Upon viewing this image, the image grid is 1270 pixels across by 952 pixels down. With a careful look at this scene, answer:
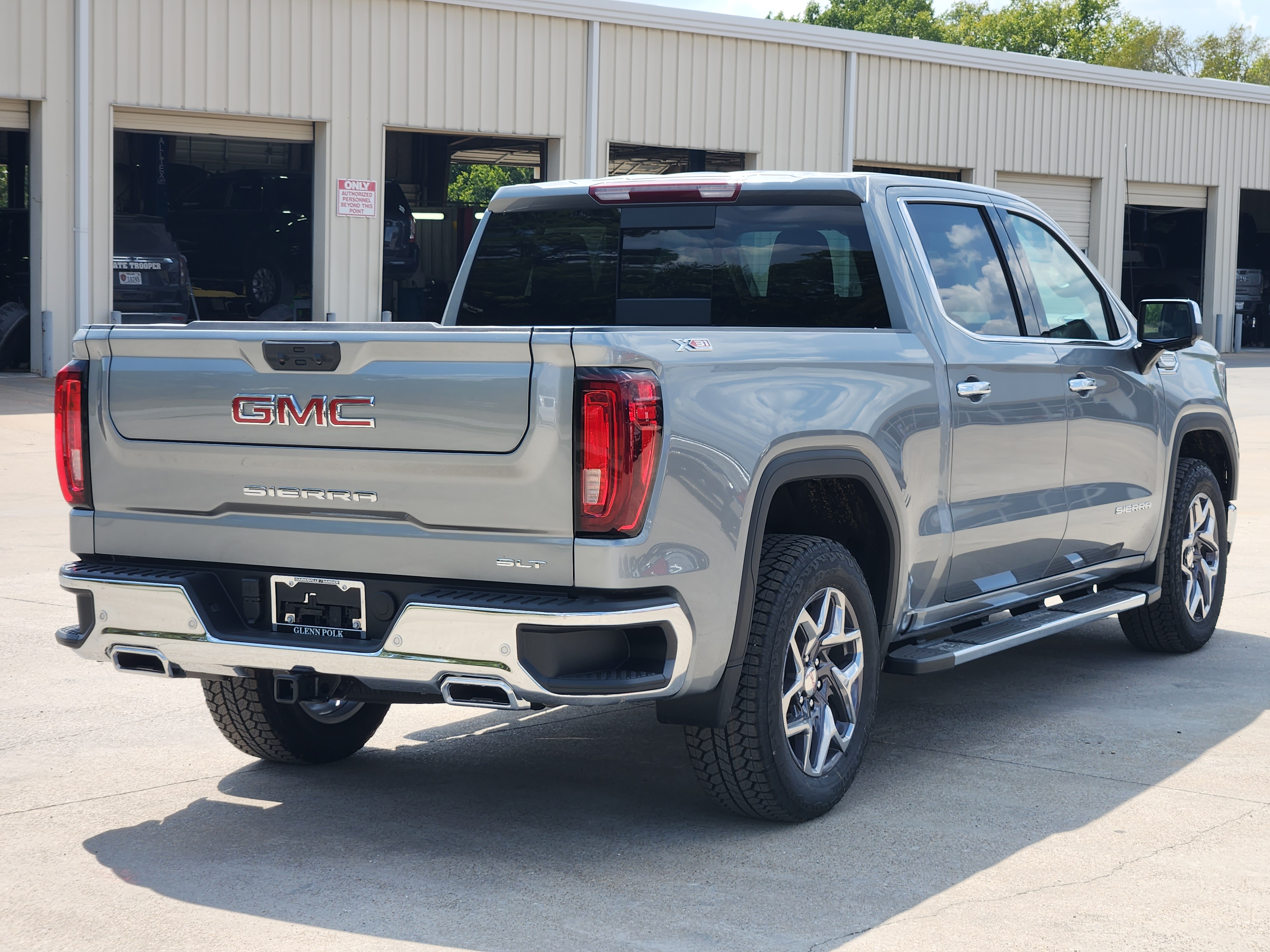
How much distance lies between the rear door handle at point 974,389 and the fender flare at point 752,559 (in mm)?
657

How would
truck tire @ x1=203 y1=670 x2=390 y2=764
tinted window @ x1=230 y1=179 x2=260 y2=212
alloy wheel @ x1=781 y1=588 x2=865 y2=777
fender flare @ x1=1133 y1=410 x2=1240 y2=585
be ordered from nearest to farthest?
alloy wheel @ x1=781 y1=588 x2=865 y2=777
truck tire @ x1=203 y1=670 x2=390 y2=764
fender flare @ x1=1133 y1=410 x2=1240 y2=585
tinted window @ x1=230 y1=179 x2=260 y2=212

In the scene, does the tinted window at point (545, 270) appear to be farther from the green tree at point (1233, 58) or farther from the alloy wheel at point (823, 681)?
the green tree at point (1233, 58)

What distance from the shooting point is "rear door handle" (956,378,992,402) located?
5285 mm

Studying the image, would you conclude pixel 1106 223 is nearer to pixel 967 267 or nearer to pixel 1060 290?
pixel 1060 290

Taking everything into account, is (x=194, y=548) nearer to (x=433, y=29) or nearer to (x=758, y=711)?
(x=758, y=711)

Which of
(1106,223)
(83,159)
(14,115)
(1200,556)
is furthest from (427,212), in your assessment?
(1200,556)

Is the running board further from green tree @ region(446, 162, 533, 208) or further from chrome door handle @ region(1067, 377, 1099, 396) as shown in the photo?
green tree @ region(446, 162, 533, 208)

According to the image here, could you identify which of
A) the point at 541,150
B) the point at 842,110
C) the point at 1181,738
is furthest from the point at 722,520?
the point at 842,110

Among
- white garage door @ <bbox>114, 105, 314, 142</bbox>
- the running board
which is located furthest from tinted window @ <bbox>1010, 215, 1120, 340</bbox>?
white garage door @ <bbox>114, 105, 314, 142</bbox>

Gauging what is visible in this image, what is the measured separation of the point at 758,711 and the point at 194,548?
1.60m

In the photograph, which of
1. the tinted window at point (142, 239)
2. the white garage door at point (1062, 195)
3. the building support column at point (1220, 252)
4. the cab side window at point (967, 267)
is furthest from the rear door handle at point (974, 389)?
the building support column at point (1220, 252)

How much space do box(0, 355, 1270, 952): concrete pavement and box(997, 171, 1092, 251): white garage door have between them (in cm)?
2360

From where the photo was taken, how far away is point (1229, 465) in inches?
296

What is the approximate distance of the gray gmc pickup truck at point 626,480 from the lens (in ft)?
12.9
